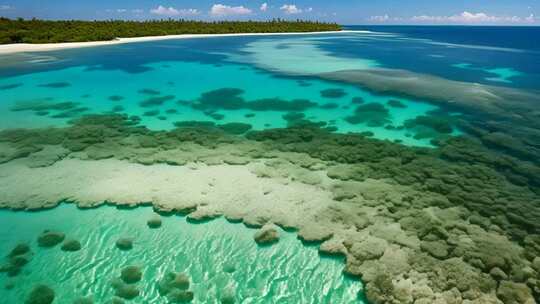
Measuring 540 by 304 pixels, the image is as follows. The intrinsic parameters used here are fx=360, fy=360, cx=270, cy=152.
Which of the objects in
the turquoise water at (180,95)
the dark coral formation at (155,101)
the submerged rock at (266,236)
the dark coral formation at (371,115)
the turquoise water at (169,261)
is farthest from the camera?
the dark coral formation at (155,101)

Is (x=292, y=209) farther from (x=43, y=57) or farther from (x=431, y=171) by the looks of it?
(x=43, y=57)

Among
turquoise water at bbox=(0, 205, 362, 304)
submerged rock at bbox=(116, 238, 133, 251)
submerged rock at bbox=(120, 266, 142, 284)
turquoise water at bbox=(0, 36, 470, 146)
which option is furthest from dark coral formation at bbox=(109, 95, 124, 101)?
submerged rock at bbox=(120, 266, 142, 284)

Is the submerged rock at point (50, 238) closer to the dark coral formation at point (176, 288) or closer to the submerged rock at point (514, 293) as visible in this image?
the dark coral formation at point (176, 288)

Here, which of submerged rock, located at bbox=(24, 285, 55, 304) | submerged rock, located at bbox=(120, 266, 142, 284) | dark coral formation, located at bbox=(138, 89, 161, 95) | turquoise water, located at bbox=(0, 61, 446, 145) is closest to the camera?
submerged rock, located at bbox=(24, 285, 55, 304)

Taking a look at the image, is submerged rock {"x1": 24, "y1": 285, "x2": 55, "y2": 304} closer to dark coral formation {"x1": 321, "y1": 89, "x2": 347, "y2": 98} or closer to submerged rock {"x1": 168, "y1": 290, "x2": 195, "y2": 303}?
submerged rock {"x1": 168, "y1": 290, "x2": 195, "y2": 303}

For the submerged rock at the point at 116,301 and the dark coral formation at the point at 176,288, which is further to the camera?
the dark coral formation at the point at 176,288

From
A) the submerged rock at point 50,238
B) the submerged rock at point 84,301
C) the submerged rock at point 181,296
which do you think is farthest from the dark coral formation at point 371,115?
the submerged rock at point 84,301
